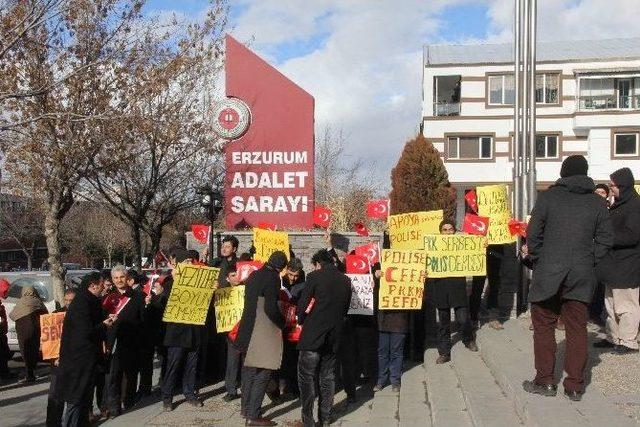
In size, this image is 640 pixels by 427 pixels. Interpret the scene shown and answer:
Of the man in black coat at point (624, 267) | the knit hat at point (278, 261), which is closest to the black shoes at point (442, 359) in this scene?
the man in black coat at point (624, 267)

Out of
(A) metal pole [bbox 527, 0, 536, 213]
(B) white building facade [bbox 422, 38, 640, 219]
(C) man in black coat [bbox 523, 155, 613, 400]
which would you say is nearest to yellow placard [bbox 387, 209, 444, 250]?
(A) metal pole [bbox 527, 0, 536, 213]

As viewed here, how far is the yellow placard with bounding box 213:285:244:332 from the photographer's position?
978cm

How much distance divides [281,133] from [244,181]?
1.35 m

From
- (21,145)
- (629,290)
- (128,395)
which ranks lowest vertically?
(128,395)

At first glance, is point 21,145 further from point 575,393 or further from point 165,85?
point 575,393

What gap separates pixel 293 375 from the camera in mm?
10289

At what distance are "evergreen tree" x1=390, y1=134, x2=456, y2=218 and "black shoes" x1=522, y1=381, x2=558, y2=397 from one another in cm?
2579

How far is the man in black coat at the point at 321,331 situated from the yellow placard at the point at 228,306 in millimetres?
1625

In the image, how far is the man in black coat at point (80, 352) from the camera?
7.98m

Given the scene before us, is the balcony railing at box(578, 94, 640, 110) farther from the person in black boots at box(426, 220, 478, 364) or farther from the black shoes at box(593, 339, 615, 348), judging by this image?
the black shoes at box(593, 339, 615, 348)

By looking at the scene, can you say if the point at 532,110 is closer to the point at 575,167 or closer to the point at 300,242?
the point at 300,242

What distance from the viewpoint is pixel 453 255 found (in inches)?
404

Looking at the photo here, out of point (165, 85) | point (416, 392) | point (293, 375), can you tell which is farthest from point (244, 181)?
point (416, 392)

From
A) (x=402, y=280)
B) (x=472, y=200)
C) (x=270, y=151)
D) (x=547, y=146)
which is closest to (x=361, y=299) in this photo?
(x=402, y=280)
